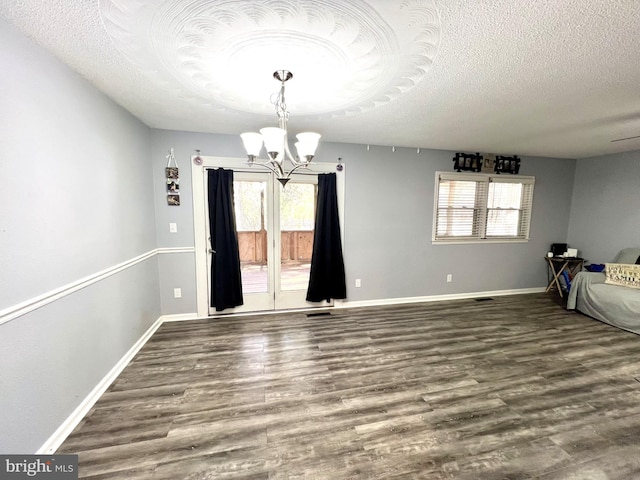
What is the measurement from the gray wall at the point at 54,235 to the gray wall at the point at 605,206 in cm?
661

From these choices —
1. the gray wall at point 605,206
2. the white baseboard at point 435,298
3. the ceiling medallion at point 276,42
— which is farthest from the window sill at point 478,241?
the ceiling medallion at point 276,42

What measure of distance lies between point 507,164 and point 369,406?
4304 millimetres

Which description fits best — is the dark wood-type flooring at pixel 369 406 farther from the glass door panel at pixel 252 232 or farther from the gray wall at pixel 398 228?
the gray wall at pixel 398 228

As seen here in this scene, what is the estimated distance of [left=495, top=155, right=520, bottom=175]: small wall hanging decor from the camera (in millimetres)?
4266

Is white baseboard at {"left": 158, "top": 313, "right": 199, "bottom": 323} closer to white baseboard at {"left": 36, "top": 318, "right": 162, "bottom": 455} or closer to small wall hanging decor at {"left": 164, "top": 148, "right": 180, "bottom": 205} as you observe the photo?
white baseboard at {"left": 36, "top": 318, "right": 162, "bottom": 455}

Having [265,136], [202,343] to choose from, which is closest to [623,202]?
[265,136]

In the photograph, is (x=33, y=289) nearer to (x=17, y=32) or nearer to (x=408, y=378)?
(x=17, y=32)

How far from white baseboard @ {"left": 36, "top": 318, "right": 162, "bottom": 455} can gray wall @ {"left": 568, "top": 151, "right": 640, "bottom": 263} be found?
664 centimetres

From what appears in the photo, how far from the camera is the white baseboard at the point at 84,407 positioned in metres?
1.54

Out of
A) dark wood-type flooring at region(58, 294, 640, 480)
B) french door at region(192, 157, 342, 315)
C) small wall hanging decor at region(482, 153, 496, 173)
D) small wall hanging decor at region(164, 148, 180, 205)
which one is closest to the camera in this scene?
dark wood-type flooring at region(58, 294, 640, 480)

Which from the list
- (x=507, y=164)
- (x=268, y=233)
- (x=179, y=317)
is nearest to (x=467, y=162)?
(x=507, y=164)

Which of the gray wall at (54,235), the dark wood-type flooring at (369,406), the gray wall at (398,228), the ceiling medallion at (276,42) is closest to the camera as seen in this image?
the ceiling medallion at (276,42)

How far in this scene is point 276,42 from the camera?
1.39 metres

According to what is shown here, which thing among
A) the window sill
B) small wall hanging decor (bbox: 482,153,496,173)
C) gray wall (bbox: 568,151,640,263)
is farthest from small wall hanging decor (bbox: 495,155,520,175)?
gray wall (bbox: 568,151,640,263)
